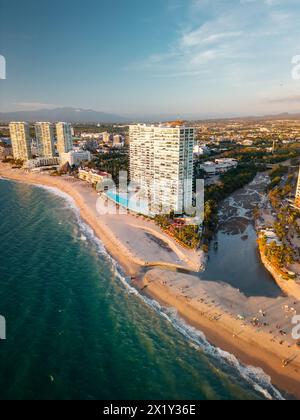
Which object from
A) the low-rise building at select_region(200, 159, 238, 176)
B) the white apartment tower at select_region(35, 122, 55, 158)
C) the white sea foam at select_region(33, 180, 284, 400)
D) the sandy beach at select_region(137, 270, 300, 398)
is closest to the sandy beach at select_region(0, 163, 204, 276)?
the sandy beach at select_region(137, 270, 300, 398)

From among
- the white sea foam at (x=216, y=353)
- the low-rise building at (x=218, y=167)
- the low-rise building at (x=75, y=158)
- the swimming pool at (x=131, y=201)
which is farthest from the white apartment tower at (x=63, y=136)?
the white sea foam at (x=216, y=353)

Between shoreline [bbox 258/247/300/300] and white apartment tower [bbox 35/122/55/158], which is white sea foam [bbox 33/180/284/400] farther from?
white apartment tower [bbox 35/122/55/158]

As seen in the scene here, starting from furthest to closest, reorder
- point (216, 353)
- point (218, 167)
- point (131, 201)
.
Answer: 1. point (218, 167)
2. point (131, 201)
3. point (216, 353)

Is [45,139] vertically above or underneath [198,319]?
above

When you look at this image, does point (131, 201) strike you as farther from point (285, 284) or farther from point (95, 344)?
point (95, 344)

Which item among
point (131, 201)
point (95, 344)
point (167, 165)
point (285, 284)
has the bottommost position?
point (95, 344)

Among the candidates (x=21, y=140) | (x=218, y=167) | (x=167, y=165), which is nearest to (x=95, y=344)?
(x=167, y=165)

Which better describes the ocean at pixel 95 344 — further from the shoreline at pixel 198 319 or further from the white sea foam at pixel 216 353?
the shoreline at pixel 198 319
